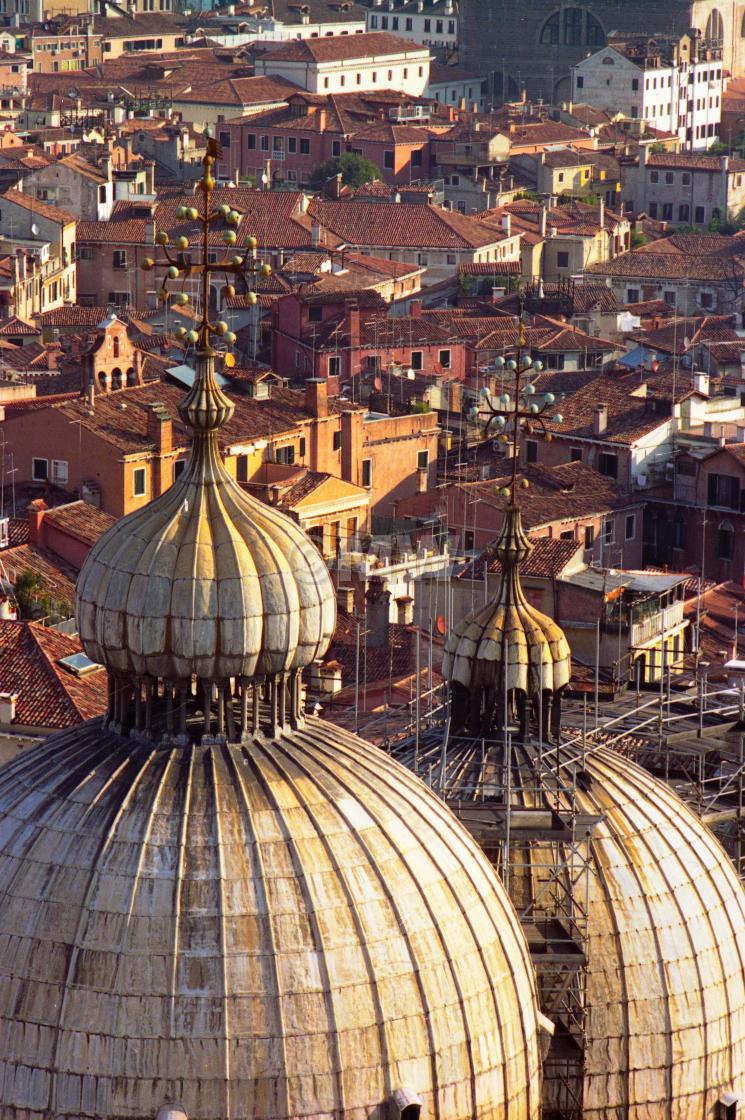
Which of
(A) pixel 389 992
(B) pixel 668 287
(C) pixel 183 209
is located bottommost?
(B) pixel 668 287

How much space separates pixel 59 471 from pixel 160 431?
4.79 ft

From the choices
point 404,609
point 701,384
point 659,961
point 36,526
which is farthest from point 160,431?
point 659,961

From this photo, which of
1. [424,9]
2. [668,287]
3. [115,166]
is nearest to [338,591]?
[668,287]

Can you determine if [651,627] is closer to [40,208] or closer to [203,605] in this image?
[203,605]

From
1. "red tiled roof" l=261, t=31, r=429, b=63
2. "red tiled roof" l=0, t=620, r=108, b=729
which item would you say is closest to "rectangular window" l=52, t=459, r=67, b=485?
"red tiled roof" l=0, t=620, r=108, b=729

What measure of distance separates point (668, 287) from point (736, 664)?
50.0 m

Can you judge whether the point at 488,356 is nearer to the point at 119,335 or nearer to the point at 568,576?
the point at 119,335

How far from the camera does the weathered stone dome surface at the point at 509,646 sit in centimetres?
2325

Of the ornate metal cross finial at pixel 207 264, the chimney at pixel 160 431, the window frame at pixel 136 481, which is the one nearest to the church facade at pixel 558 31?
the chimney at pixel 160 431

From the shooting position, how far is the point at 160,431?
4944 centimetres

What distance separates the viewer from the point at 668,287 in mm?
82500

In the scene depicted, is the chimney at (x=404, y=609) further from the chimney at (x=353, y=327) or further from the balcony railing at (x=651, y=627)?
the chimney at (x=353, y=327)

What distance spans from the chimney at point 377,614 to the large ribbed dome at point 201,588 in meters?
22.0

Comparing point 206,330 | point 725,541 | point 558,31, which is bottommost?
point 725,541
